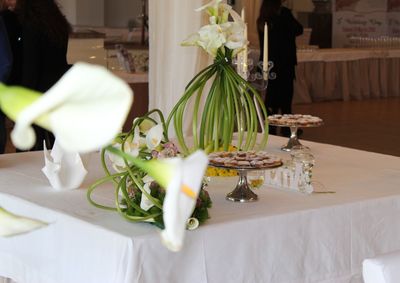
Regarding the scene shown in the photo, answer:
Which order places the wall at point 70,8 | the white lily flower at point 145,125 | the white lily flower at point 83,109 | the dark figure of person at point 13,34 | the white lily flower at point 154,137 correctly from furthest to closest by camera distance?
the wall at point 70,8 → the dark figure of person at point 13,34 → the white lily flower at point 145,125 → the white lily flower at point 154,137 → the white lily flower at point 83,109

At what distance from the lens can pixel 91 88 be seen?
10.9 inches

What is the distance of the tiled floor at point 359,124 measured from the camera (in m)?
7.75

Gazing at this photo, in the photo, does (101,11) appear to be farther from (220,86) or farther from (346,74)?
(220,86)

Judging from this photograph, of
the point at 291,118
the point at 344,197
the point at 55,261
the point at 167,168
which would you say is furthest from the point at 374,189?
the point at 167,168

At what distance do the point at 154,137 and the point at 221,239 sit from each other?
322 millimetres

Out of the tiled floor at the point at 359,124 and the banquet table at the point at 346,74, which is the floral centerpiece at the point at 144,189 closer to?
the tiled floor at the point at 359,124

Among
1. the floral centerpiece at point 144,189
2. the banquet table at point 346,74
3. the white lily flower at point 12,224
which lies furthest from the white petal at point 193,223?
the banquet table at point 346,74

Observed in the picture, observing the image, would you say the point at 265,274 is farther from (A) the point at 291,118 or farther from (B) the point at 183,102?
(A) the point at 291,118

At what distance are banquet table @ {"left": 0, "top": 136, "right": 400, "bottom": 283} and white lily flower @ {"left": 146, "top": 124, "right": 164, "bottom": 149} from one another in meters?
0.20

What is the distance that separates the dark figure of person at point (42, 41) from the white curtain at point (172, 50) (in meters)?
A: 0.53

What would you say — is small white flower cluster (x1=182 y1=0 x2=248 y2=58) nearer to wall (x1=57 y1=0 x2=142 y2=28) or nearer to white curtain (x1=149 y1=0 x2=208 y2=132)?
white curtain (x1=149 y1=0 x2=208 y2=132)

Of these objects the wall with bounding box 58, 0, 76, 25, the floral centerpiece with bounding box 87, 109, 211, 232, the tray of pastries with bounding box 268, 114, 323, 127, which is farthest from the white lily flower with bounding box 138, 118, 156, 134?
the wall with bounding box 58, 0, 76, 25

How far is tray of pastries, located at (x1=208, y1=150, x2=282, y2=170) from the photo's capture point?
2.13 metres

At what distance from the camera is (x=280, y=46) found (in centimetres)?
773
